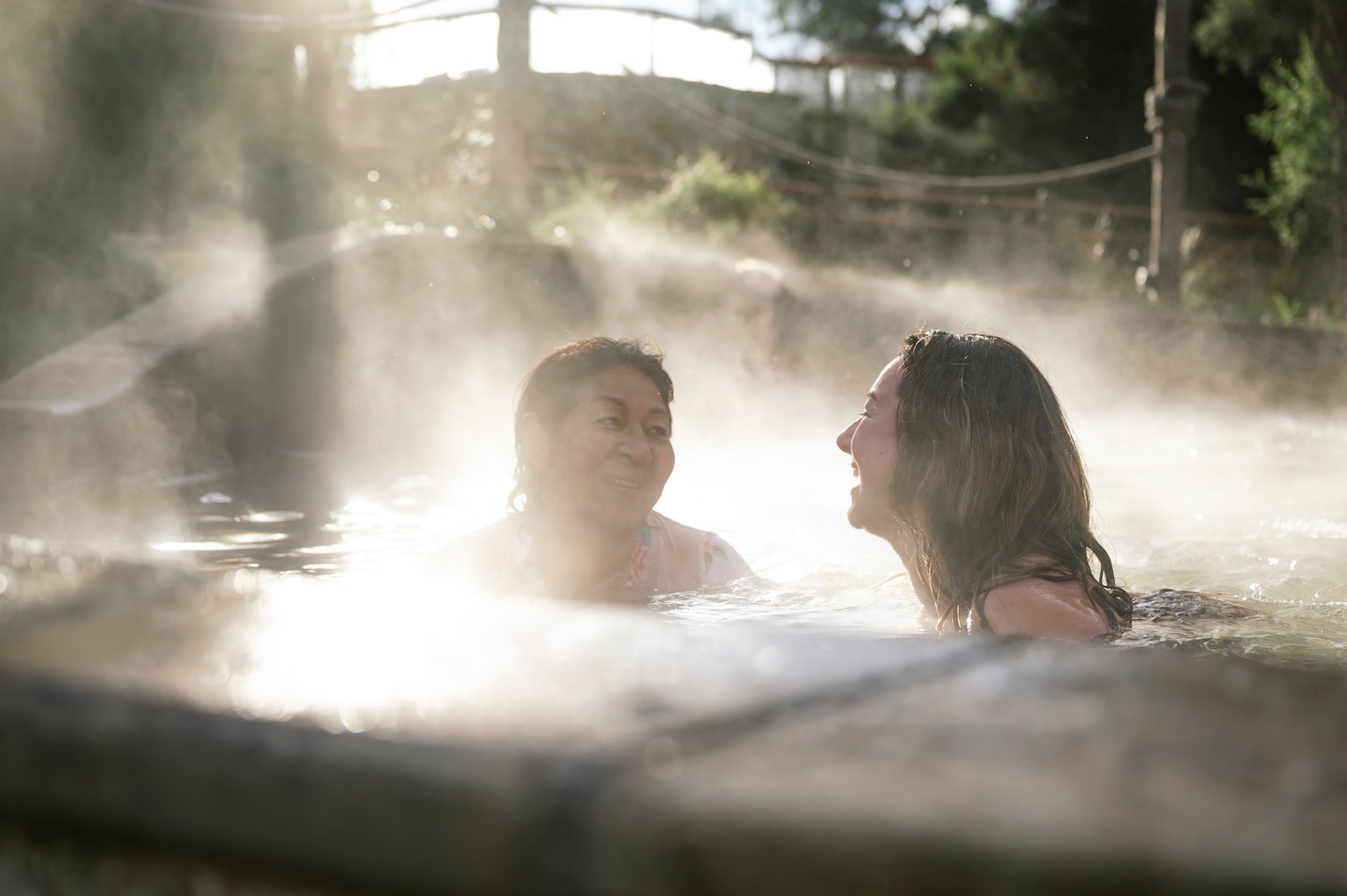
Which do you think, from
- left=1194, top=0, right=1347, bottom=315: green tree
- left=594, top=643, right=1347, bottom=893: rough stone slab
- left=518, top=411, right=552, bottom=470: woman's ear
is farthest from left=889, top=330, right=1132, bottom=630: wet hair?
left=1194, top=0, right=1347, bottom=315: green tree

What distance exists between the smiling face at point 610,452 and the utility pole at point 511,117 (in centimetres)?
407

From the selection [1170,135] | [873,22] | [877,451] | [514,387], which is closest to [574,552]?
[877,451]

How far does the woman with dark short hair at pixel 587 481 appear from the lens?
3.98m

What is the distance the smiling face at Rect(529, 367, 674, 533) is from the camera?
396cm

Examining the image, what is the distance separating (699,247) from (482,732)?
9547 mm

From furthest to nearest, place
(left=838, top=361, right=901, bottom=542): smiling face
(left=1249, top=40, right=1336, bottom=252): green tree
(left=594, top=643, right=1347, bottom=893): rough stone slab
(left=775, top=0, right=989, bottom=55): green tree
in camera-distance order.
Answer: (left=775, top=0, right=989, bottom=55): green tree < (left=1249, top=40, right=1336, bottom=252): green tree < (left=838, top=361, right=901, bottom=542): smiling face < (left=594, top=643, right=1347, bottom=893): rough stone slab

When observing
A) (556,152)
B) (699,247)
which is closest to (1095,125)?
(556,152)

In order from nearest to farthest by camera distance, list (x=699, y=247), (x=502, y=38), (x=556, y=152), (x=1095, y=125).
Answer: (x=502, y=38) → (x=699, y=247) → (x=556, y=152) → (x=1095, y=125)

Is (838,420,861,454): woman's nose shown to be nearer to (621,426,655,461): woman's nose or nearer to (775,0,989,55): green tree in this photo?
(621,426,655,461): woman's nose

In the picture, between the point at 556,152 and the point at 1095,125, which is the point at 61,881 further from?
the point at 1095,125

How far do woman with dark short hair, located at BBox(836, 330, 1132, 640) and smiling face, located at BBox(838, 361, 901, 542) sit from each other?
0.02 metres

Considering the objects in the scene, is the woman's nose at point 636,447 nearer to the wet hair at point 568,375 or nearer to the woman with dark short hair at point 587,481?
the woman with dark short hair at point 587,481

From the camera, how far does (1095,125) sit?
23.3 meters

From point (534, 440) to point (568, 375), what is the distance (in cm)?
22
